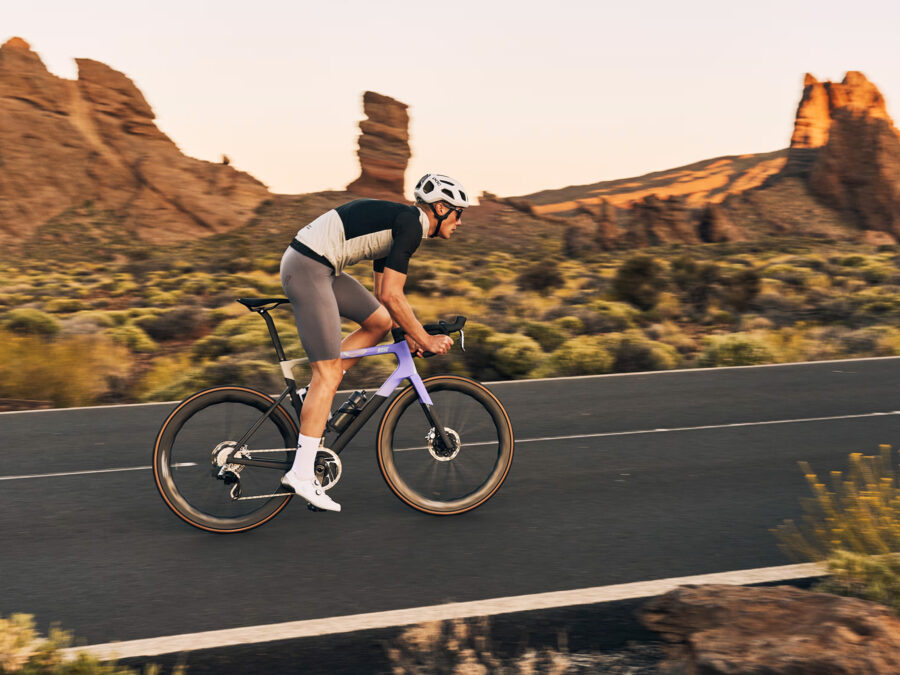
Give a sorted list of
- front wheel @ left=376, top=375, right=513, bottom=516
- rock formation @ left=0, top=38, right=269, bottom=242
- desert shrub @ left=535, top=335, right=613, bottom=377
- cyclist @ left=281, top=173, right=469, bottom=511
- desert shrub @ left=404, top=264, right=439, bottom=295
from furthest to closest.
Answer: rock formation @ left=0, top=38, right=269, bottom=242 → desert shrub @ left=404, top=264, right=439, bottom=295 → desert shrub @ left=535, top=335, right=613, bottom=377 → front wheel @ left=376, top=375, right=513, bottom=516 → cyclist @ left=281, top=173, right=469, bottom=511

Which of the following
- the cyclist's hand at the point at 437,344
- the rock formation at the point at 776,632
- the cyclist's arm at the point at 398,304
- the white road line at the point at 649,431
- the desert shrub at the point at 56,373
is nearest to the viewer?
the rock formation at the point at 776,632

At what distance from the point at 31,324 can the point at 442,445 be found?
18.3 meters

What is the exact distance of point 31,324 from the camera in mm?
21906

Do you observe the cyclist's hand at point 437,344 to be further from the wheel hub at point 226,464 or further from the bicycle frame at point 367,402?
the wheel hub at point 226,464

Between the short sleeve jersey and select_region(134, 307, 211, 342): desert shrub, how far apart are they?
17.8 m

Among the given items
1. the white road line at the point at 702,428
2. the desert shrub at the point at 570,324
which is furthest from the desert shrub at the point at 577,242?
the white road line at the point at 702,428

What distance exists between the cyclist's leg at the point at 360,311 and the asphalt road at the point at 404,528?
46.4 inches

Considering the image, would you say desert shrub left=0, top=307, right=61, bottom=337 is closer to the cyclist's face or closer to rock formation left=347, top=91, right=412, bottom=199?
the cyclist's face

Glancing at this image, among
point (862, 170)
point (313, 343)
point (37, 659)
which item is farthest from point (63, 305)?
point (862, 170)

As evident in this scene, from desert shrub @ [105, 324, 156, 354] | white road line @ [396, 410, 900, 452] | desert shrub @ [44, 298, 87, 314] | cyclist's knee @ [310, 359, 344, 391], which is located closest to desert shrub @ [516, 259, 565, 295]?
desert shrub @ [44, 298, 87, 314]

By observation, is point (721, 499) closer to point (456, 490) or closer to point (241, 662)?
point (456, 490)

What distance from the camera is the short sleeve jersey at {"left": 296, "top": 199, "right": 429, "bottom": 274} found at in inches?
224

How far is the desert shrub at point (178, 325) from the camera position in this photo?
22.9m

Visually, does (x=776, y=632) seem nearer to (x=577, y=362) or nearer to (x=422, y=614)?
(x=422, y=614)
